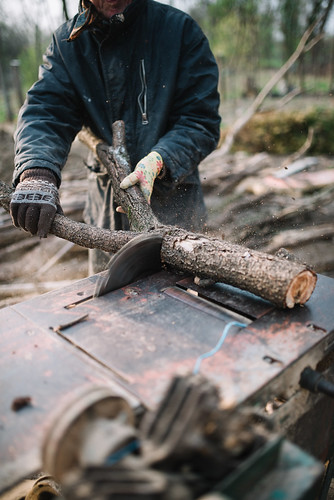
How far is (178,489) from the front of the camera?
2.65 feet

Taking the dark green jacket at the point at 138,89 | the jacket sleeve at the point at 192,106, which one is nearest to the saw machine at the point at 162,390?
the jacket sleeve at the point at 192,106

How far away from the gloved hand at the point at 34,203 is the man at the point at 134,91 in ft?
0.32

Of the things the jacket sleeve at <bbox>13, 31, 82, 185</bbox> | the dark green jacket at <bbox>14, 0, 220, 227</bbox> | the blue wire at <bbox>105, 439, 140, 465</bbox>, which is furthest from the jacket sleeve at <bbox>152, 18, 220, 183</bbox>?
the blue wire at <bbox>105, 439, 140, 465</bbox>

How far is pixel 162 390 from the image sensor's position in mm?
1189

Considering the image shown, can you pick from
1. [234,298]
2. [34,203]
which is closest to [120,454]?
[234,298]

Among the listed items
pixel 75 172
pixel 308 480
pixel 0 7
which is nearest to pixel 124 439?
pixel 308 480

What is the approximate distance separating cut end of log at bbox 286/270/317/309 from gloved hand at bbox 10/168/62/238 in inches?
54.6

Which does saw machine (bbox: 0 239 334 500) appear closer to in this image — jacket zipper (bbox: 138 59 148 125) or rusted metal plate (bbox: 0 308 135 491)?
rusted metal plate (bbox: 0 308 135 491)

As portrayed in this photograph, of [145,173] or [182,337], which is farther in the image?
[145,173]

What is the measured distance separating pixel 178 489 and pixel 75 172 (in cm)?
563

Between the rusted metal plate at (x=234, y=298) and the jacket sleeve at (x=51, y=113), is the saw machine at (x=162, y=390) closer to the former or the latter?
the rusted metal plate at (x=234, y=298)

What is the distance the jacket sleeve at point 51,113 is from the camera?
2.49 m

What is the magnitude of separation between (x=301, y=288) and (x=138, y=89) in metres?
1.80

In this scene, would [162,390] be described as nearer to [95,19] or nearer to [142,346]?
[142,346]
